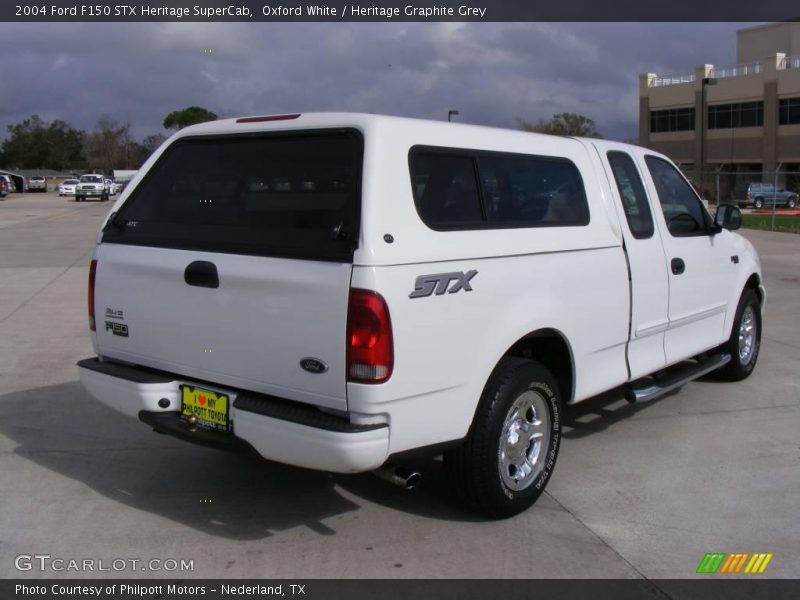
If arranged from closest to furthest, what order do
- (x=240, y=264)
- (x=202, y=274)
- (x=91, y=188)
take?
(x=240, y=264) < (x=202, y=274) < (x=91, y=188)

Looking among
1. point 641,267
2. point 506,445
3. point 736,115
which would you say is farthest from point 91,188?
point 506,445

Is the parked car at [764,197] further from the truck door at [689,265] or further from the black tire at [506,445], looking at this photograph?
the black tire at [506,445]

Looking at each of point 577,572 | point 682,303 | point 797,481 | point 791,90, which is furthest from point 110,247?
point 791,90

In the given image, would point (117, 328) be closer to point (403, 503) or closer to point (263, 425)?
point (263, 425)

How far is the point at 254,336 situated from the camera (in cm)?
395

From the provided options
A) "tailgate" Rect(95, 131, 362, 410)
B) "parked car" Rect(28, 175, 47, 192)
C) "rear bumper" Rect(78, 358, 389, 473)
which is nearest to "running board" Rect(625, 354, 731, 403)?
"rear bumper" Rect(78, 358, 389, 473)

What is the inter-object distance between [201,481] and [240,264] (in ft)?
5.63

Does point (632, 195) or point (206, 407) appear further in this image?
point (632, 195)

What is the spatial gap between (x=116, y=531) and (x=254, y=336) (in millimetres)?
1367

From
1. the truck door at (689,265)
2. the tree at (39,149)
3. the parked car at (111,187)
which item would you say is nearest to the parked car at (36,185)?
the parked car at (111,187)

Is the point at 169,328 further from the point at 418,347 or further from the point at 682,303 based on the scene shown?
the point at 682,303

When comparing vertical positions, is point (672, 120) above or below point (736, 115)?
above

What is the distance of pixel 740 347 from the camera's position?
7.28 meters

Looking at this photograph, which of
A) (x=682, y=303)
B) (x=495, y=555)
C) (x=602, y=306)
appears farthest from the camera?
(x=682, y=303)
